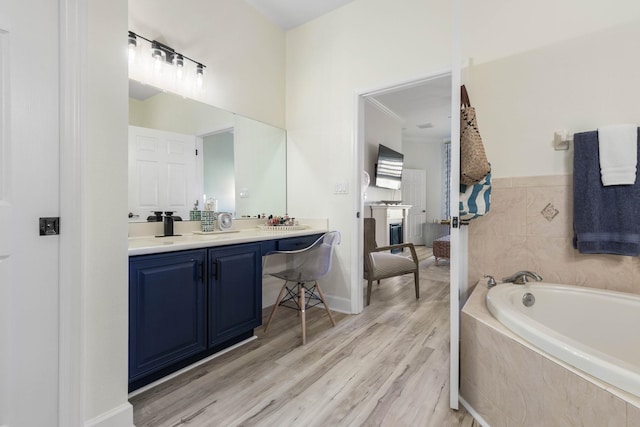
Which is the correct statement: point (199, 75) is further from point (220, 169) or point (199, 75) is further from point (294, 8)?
point (294, 8)

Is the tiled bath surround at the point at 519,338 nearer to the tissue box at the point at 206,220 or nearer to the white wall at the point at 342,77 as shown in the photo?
the white wall at the point at 342,77

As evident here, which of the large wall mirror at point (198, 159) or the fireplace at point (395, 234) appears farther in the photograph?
the fireplace at point (395, 234)

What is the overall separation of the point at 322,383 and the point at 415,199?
6008 mm

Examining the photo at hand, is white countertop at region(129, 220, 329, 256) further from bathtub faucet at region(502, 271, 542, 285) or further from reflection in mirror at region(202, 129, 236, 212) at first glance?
bathtub faucet at region(502, 271, 542, 285)

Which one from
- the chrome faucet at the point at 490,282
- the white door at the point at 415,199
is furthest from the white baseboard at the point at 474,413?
the white door at the point at 415,199

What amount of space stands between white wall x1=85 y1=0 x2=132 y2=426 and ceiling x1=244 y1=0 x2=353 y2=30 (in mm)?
1899

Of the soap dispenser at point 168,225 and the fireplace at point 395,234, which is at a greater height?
the soap dispenser at point 168,225

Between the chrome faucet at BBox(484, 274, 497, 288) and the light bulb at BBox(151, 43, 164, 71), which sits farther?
the light bulb at BBox(151, 43, 164, 71)

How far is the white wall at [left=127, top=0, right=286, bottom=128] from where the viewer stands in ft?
7.07

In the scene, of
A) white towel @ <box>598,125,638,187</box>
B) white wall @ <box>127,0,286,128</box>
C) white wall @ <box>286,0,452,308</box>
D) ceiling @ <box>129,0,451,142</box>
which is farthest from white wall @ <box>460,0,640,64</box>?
white wall @ <box>127,0,286,128</box>

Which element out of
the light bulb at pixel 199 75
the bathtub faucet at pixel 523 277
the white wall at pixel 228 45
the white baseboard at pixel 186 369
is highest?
the white wall at pixel 228 45

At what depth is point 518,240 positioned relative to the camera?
194cm

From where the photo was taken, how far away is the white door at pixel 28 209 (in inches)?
40.8

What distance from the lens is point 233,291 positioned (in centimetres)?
197
